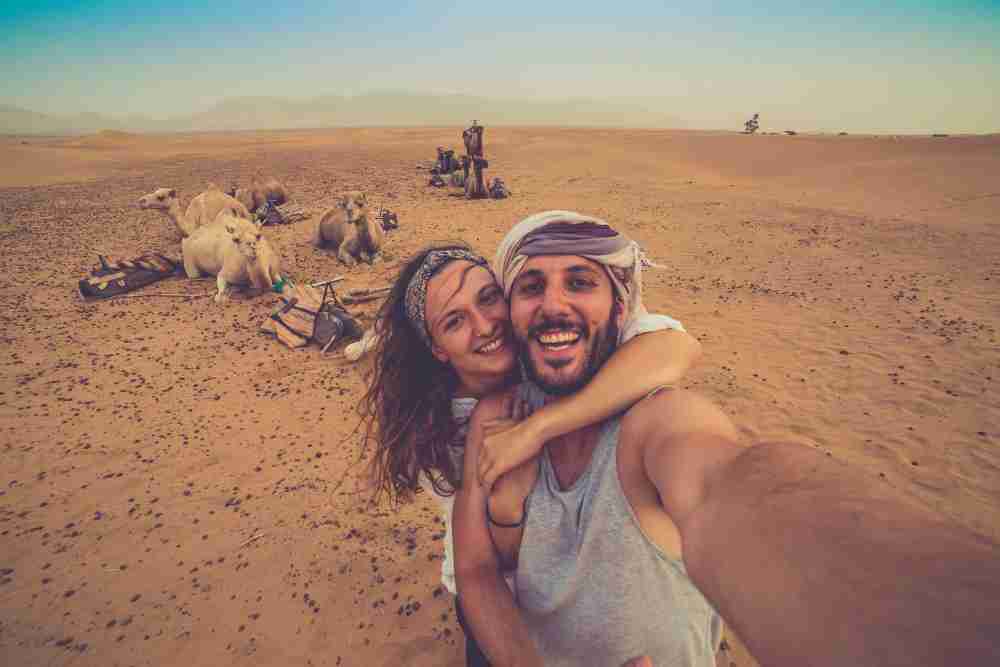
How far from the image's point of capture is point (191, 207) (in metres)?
12.2

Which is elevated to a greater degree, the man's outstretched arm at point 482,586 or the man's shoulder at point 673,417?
the man's shoulder at point 673,417

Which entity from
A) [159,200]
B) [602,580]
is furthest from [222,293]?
[602,580]

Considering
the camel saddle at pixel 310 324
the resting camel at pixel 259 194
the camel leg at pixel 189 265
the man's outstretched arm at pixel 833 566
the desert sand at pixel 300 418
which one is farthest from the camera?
the resting camel at pixel 259 194

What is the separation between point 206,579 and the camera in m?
3.30

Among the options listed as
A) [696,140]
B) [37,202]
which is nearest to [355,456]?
[37,202]

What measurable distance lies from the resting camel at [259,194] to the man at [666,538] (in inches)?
636

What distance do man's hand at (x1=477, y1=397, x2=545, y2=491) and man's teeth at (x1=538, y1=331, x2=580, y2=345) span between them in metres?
0.35

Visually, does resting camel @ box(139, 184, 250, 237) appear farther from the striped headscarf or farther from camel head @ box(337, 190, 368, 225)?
the striped headscarf

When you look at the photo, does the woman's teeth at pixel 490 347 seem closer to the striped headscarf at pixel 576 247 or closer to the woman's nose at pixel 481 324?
the woman's nose at pixel 481 324

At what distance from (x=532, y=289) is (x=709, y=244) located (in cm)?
1070

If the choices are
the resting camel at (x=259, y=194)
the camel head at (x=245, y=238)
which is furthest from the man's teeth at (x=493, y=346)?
the resting camel at (x=259, y=194)

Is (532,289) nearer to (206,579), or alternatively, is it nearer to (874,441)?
(206,579)

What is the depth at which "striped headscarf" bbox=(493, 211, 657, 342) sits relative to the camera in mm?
1897

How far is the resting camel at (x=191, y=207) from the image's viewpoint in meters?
11.6
